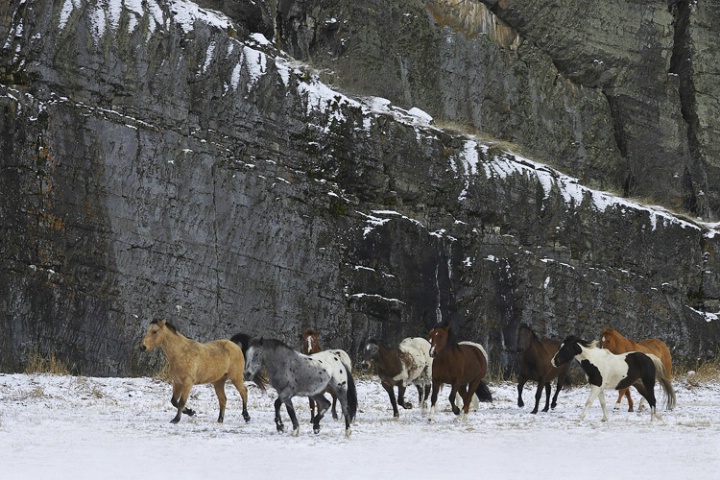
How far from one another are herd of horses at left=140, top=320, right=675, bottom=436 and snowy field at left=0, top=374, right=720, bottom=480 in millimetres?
389

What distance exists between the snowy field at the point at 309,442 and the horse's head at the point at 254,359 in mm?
831

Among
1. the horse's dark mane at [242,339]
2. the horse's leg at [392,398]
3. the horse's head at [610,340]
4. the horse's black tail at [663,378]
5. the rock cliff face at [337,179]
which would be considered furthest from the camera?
the horse's head at [610,340]

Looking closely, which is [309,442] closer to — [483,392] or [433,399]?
[433,399]

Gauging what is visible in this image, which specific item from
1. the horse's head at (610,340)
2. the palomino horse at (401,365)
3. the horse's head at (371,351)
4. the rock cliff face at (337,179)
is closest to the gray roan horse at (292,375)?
the palomino horse at (401,365)

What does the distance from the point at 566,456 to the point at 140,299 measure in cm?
1080

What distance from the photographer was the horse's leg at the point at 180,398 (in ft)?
43.4

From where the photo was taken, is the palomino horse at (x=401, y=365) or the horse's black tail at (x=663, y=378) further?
the horse's black tail at (x=663, y=378)

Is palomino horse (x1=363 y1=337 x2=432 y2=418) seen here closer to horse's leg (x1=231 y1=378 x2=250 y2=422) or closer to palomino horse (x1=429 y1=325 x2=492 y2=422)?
palomino horse (x1=429 y1=325 x2=492 y2=422)

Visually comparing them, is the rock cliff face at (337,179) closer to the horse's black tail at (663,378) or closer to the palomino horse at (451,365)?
the palomino horse at (451,365)

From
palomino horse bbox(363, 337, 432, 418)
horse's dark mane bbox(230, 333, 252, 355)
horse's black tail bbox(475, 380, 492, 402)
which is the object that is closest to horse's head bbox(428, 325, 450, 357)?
palomino horse bbox(363, 337, 432, 418)

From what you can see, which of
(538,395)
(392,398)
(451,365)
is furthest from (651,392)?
(392,398)

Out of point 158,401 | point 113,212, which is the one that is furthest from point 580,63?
point 158,401

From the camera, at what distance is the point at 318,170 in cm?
2219

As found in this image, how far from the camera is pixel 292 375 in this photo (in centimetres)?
1248
